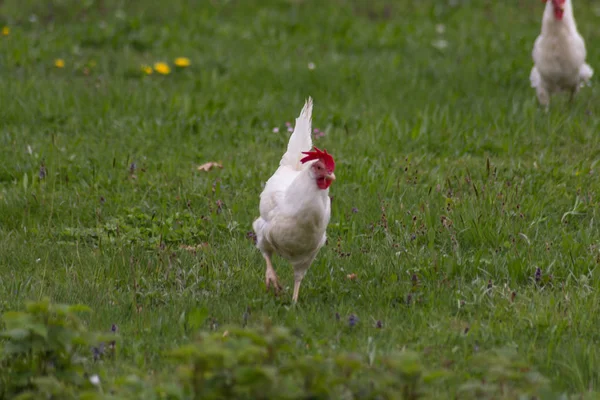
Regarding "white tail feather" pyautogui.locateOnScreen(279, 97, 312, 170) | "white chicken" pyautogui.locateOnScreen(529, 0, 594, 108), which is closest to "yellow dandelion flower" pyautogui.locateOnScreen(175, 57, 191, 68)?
"white chicken" pyautogui.locateOnScreen(529, 0, 594, 108)

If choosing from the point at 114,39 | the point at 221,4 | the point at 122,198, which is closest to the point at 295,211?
the point at 122,198

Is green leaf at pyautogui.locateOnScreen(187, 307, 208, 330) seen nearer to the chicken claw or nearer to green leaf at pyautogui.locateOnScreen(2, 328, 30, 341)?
the chicken claw

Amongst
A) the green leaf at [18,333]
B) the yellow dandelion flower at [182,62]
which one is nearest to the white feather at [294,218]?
the green leaf at [18,333]

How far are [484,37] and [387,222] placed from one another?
6.07m

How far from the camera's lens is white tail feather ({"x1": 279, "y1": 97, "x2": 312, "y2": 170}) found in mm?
5355

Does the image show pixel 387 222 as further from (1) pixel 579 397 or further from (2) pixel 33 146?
(2) pixel 33 146

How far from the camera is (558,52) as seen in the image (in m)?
8.46

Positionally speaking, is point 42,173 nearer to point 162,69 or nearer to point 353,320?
point 353,320

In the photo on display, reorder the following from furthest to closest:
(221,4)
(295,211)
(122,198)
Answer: (221,4) < (122,198) < (295,211)

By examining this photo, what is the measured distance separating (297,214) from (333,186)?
2098mm

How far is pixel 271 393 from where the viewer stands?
3057mm

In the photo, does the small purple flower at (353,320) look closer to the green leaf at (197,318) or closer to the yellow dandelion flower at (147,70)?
the green leaf at (197,318)

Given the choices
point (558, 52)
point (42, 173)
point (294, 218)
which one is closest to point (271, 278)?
point (294, 218)

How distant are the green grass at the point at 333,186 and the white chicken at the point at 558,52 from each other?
0.23 m
